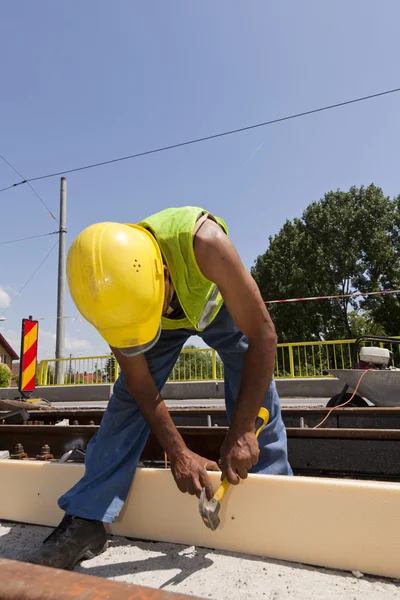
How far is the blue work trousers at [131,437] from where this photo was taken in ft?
6.65

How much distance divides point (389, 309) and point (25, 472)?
2894 centimetres

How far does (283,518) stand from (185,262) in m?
1.10

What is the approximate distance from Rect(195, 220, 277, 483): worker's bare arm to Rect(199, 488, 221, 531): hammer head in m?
0.12

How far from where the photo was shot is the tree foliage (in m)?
29.2

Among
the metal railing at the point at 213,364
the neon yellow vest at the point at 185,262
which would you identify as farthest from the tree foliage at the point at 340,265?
the neon yellow vest at the point at 185,262

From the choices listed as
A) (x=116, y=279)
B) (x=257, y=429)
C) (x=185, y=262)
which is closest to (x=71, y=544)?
(x=257, y=429)

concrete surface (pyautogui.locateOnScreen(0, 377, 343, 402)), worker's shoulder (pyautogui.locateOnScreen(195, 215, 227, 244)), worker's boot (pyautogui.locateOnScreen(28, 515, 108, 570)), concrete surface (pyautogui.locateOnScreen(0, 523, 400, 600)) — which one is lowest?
concrete surface (pyautogui.locateOnScreen(0, 523, 400, 600))

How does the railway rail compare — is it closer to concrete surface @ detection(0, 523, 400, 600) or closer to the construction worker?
the construction worker

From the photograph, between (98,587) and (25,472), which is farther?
(25,472)

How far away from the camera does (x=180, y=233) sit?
1.80 m

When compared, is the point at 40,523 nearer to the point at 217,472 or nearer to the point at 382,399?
the point at 217,472

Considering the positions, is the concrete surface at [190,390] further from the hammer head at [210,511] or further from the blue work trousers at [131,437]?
the hammer head at [210,511]

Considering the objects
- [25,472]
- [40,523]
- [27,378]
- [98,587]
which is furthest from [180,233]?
[27,378]

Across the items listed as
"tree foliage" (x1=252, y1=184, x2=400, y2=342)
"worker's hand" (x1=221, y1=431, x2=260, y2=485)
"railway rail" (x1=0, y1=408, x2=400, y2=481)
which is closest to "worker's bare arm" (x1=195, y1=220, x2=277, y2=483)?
"worker's hand" (x1=221, y1=431, x2=260, y2=485)
